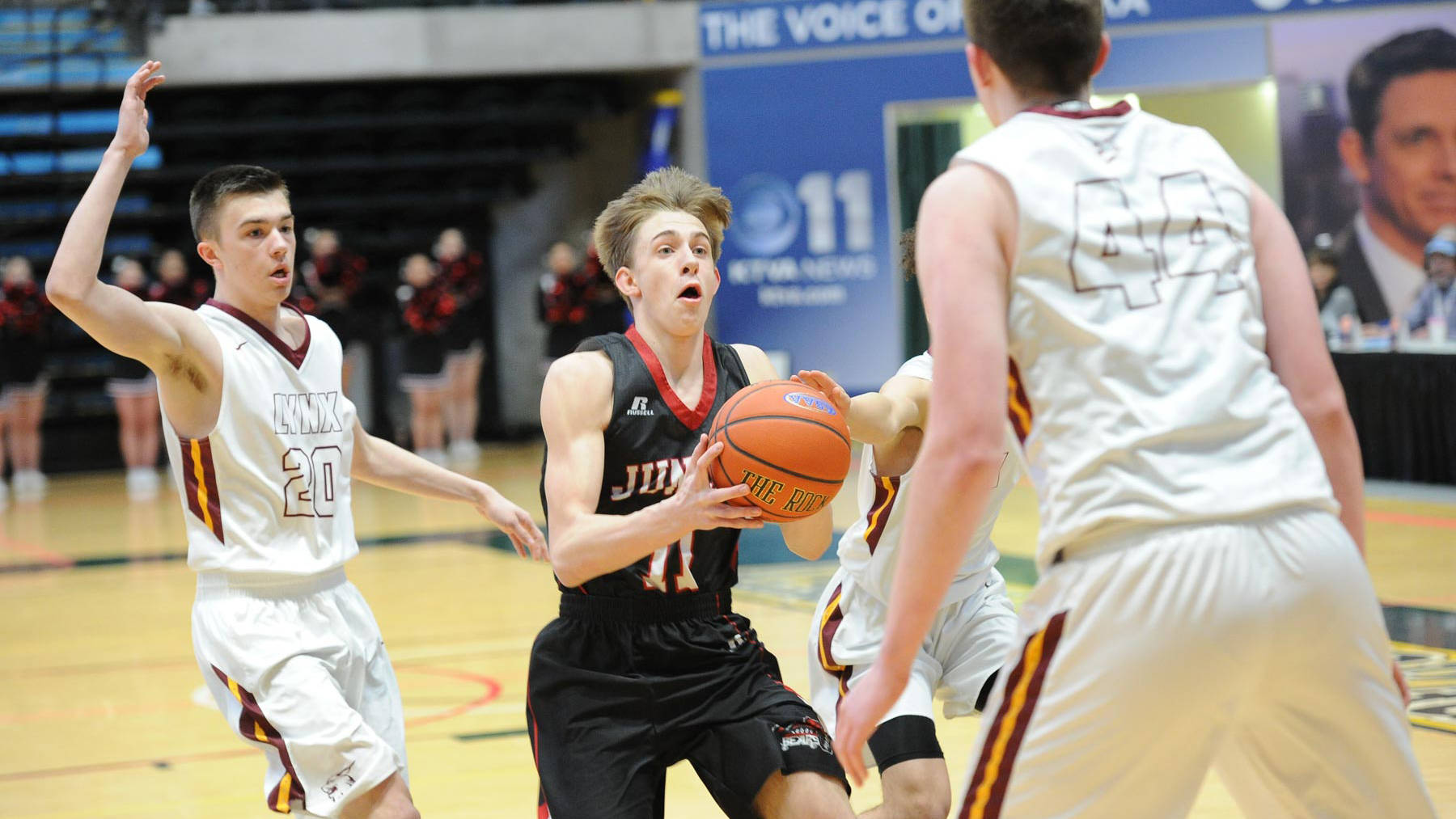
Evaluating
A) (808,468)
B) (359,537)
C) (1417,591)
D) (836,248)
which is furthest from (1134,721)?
(836,248)

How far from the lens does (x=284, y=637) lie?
3.49 metres

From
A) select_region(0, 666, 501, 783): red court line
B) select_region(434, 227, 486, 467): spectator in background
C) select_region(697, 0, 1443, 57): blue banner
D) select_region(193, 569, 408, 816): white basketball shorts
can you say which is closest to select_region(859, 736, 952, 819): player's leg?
select_region(193, 569, 408, 816): white basketball shorts

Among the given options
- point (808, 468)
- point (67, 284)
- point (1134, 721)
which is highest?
point (67, 284)

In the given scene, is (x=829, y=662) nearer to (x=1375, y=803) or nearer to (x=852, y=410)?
(x=852, y=410)

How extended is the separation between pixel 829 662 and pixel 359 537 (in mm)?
7862

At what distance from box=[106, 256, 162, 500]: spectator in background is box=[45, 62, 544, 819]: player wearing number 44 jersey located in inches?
427

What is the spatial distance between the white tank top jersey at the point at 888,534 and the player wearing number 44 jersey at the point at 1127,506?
141cm

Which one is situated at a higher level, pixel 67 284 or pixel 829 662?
pixel 67 284

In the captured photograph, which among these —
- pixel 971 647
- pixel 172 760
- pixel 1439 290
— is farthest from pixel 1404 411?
pixel 172 760

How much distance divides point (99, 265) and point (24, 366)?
12.0 meters

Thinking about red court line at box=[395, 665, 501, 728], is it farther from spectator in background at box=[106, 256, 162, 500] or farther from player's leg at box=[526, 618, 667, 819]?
spectator in background at box=[106, 256, 162, 500]

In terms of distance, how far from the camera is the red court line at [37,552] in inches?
401

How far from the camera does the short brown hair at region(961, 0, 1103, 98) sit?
7.15 ft

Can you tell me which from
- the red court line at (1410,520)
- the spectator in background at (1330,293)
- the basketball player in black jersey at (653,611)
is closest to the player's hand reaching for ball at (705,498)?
the basketball player in black jersey at (653,611)
